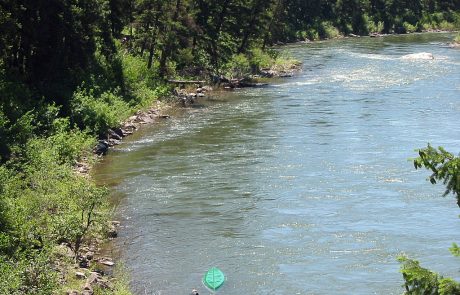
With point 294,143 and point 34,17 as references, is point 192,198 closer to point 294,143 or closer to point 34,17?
point 294,143

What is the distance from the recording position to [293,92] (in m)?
46.0

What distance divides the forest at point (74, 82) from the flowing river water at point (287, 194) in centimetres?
173

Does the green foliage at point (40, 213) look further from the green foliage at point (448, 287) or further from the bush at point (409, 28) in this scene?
the bush at point (409, 28)

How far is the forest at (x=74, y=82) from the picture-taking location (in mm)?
17650

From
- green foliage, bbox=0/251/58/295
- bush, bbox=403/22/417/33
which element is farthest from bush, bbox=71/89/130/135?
bush, bbox=403/22/417/33

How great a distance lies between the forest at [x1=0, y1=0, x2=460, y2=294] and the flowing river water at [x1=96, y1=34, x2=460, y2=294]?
1734 millimetres

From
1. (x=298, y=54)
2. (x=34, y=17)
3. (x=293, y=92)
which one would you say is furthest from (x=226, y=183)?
(x=298, y=54)

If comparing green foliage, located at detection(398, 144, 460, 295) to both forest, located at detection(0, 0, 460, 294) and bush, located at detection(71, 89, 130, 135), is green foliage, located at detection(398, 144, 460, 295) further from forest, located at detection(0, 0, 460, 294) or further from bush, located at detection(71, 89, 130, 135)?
bush, located at detection(71, 89, 130, 135)

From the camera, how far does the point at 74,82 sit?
120ft

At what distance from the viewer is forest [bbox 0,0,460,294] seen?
17.7 metres

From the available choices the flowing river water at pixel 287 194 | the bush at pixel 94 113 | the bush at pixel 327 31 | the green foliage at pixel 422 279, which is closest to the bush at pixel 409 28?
the bush at pixel 327 31

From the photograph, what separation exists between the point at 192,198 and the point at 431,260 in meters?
8.72

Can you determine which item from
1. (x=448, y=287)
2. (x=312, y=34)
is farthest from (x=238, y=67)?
(x=448, y=287)

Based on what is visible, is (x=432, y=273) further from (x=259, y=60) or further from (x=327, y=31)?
(x=327, y=31)
